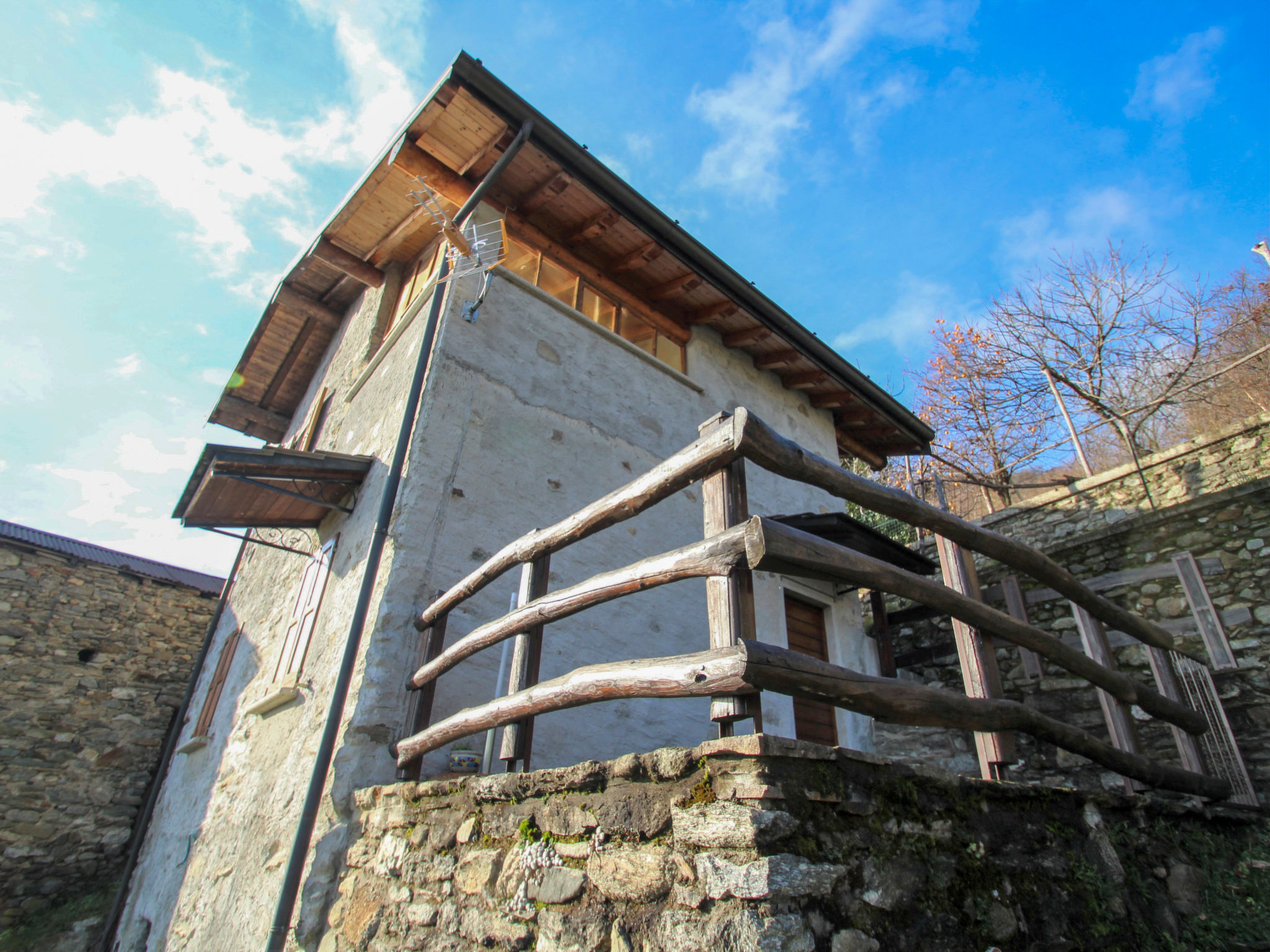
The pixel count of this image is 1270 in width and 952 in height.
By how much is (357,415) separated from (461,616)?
2993 millimetres

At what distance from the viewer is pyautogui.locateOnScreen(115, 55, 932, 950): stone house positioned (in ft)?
14.0

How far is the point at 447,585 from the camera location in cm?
445

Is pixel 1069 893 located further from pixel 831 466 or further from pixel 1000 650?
pixel 1000 650

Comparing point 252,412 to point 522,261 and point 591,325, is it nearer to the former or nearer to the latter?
point 522,261

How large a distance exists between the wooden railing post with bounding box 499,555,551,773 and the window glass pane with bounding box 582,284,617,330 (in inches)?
152

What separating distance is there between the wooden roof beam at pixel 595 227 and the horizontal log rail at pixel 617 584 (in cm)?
455

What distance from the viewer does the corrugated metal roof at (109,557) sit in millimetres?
9867

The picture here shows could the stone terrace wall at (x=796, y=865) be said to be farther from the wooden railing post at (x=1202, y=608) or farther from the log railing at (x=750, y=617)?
the wooden railing post at (x=1202, y=608)

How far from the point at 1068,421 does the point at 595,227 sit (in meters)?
9.41

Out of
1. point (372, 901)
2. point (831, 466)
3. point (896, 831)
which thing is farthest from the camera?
point (372, 901)

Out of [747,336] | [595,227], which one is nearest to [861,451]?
[747,336]

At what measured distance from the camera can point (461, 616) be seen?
433 centimetres

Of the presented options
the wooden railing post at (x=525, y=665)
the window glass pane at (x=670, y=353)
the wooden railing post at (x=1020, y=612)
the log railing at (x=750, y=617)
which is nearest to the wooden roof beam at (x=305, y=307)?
the window glass pane at (x=670, y=353)

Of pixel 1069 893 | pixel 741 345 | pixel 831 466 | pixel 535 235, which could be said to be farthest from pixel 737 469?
pixel 741 345
